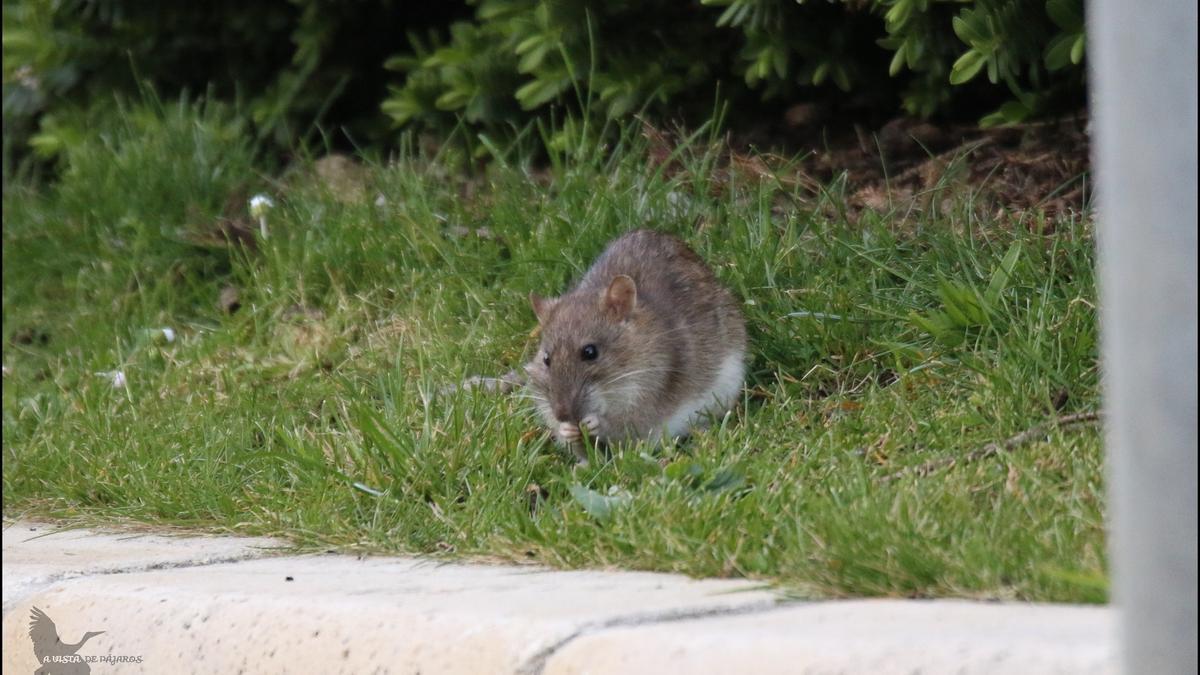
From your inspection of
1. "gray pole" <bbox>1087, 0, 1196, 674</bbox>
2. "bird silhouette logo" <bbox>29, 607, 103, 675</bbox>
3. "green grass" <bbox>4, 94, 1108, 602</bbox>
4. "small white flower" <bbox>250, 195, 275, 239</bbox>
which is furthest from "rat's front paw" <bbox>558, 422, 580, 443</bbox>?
"gray pole" <bbox>1087, 0, 1196, 674</bbox>

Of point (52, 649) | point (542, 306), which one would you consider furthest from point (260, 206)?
Answer: point (52, 649)

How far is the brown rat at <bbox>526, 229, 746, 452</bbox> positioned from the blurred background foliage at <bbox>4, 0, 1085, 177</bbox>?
4.58 feet

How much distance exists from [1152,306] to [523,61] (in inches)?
198

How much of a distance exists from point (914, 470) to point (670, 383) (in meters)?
1.20

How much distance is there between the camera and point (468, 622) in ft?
9.43

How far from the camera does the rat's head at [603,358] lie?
4742 millimetres

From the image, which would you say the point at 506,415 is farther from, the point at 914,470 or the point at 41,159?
the point at 41,159

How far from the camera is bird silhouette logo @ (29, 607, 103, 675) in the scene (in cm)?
346

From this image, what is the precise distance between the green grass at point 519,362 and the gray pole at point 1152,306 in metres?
0.74

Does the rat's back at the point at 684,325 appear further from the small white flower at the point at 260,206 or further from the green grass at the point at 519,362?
the small white flower at the point at 260,206

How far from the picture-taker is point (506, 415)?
4.67 metres

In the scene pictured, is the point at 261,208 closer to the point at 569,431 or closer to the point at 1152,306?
the point at 569,431

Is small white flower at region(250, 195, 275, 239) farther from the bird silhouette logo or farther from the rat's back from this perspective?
the bird silhouette logo

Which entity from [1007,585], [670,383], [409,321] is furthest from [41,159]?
[1007,585]
